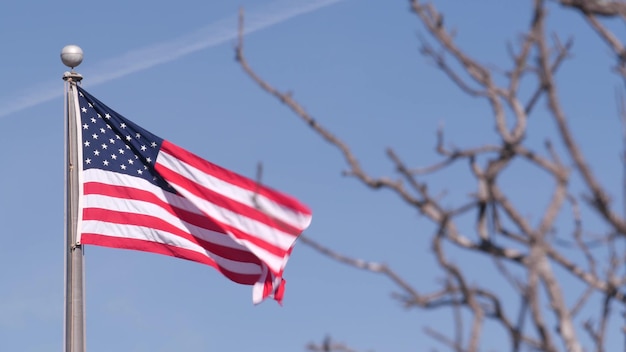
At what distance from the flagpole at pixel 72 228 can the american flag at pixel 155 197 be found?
124 mm

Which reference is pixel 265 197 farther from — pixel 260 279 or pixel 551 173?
pixel 260 279

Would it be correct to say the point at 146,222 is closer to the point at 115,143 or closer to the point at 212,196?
the point at 212,196

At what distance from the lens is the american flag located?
664 inches

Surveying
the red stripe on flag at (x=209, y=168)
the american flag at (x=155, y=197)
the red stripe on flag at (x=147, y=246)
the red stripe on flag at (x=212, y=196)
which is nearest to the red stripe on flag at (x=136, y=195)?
the american flag at (x=155, y=197)

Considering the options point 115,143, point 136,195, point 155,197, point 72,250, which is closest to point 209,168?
point 155,197

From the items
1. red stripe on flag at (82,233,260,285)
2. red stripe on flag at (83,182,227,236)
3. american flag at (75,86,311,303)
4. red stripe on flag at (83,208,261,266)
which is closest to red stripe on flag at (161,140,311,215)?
american flag at (75,86,311,303)

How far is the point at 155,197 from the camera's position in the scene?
1795 cm

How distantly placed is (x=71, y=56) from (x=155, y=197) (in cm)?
237

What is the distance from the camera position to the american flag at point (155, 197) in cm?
1686

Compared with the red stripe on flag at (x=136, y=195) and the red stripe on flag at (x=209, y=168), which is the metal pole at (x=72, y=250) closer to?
the red stripe on flag at (x=136, y=195)

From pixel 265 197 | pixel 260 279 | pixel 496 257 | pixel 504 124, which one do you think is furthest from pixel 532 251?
pixel 260 279

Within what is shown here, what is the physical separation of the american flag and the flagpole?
0.41ft

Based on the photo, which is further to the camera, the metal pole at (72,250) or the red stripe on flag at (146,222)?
the red stripe on flag at (146,222)

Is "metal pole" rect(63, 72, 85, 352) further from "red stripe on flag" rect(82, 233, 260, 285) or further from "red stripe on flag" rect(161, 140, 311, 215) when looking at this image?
"red stripe on flag" rect(161, 140, 311, 215)
